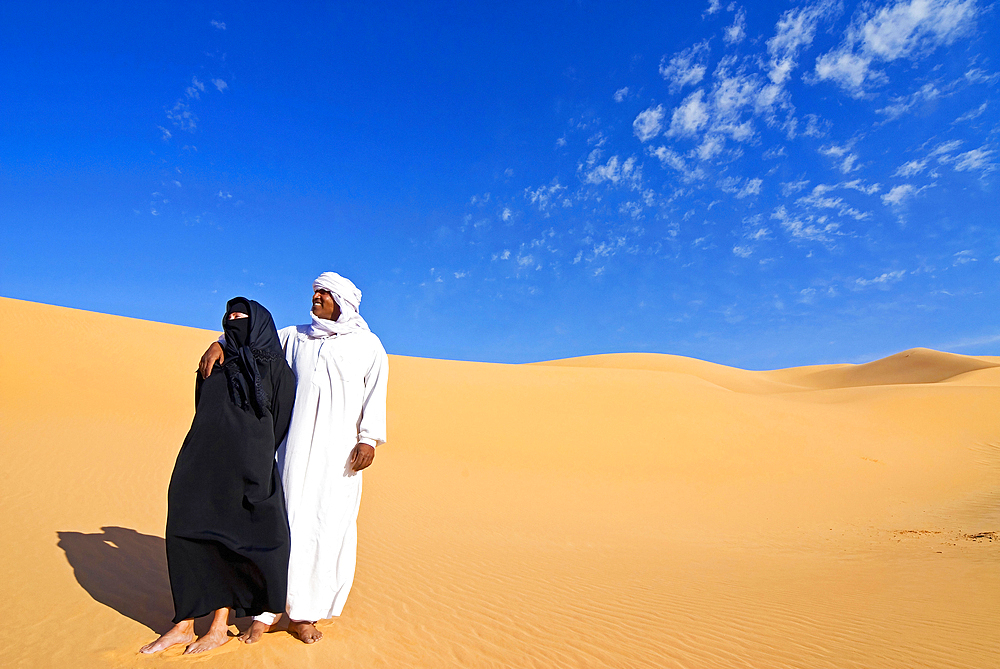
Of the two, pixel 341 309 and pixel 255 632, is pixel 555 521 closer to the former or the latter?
pixel 255 632

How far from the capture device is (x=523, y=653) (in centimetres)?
362

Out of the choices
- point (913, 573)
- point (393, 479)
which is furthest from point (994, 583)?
point (393, 479)

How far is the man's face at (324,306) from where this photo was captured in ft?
11.9

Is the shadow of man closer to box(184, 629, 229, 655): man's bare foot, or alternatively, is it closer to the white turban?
box(184, 629, 229, 655): man's bare foot

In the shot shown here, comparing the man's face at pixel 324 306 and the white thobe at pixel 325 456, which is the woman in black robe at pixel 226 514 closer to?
the white thobe at pixel 325 456

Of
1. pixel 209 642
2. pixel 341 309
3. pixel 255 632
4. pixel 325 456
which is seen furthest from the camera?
pixel 341 309

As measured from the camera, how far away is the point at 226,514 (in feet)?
9.88

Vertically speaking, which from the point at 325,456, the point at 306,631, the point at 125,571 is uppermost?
the point at 325,456

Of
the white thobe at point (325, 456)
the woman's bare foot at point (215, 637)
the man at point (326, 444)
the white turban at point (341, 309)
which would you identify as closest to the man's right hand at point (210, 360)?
the man at point (326, 444)

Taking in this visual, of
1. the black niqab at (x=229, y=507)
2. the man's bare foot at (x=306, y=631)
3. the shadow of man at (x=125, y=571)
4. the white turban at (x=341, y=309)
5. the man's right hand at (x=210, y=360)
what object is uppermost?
the white turban at (x=341, y=309)

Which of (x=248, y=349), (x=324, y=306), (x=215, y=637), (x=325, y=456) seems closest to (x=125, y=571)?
(x=215, y=637)

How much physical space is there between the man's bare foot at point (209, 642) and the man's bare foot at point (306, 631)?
40 centimetres

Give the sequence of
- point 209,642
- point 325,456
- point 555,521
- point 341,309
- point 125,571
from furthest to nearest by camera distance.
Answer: point 555,521 < point 125,571 < point 341,309 < point 325,456 < point 209,642

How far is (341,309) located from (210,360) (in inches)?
33.5
